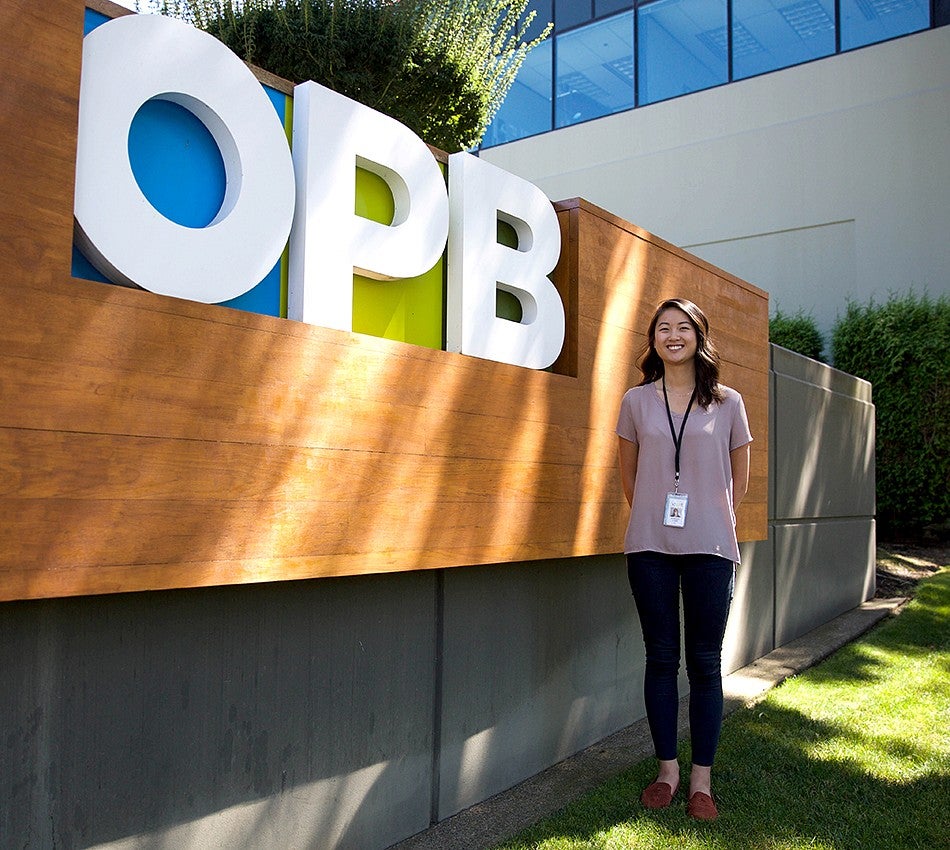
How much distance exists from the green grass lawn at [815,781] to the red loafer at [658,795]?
0.13 feet

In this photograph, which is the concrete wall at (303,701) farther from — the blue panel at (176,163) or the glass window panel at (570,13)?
the glass window panel at (570,13)

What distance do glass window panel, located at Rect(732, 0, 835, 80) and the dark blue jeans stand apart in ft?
37.7

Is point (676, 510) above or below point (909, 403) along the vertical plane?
below

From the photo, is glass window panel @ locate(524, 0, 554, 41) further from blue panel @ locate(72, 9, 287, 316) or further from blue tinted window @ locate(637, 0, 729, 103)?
blue panel @ locate(72, 9, 287, 316)

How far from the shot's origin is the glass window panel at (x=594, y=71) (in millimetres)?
14164

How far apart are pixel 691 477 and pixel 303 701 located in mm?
1517

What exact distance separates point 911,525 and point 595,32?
8.98 m

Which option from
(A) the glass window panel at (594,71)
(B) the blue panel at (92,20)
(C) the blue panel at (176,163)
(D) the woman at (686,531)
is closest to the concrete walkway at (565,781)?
(D) the woman at (686,531)

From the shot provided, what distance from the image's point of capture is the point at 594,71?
1452 centimetres

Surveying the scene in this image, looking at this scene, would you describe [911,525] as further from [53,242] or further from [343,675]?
[53,242]

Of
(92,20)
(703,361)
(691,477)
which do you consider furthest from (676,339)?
(92,20)

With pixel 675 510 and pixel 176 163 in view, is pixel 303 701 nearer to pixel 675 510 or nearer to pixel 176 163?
pixel 675 510

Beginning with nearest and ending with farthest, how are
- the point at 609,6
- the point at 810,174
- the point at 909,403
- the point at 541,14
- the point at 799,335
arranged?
the point at 909,403 < the point at 799,335 < the point at 810,174 < the point at 609,6 < the point at 541,14

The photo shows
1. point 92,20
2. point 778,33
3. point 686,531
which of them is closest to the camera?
point 92,20
